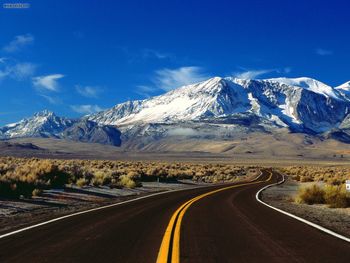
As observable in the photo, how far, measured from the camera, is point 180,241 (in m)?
11.3

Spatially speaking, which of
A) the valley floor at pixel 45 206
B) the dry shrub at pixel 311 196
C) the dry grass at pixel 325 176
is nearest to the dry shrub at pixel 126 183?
the valley floor at pixel 45 206

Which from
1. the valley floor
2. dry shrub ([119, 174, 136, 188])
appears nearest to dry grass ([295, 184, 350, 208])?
the valley floor

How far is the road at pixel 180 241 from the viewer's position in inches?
370

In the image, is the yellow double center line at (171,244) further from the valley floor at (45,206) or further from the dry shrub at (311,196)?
the dry shrub at (311,196)

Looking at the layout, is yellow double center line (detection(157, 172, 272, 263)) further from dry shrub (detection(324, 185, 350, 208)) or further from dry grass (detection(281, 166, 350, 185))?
dry grass (detection(281, 166, 350, 185))

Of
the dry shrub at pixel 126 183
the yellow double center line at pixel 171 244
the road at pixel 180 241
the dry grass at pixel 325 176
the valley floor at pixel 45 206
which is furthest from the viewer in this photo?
the dry grass at pixel 325 176

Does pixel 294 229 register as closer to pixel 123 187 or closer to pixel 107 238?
pixel 107 238

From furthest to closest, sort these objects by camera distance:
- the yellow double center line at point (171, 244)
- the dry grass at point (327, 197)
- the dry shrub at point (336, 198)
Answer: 1. the dry grass at point (327, 197)
2. the dry shrub at point (336, 198)
3. the yellow double center line at point (171, 244)

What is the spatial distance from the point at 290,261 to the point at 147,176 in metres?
42.1

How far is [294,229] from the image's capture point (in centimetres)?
1372

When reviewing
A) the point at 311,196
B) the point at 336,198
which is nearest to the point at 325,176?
the point at 311,196

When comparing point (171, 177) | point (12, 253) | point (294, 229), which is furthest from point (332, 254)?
point (171, 177)

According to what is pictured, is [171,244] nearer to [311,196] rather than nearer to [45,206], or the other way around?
[45,206]

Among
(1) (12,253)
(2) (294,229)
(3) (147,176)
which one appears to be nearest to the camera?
(1) (12,253)
